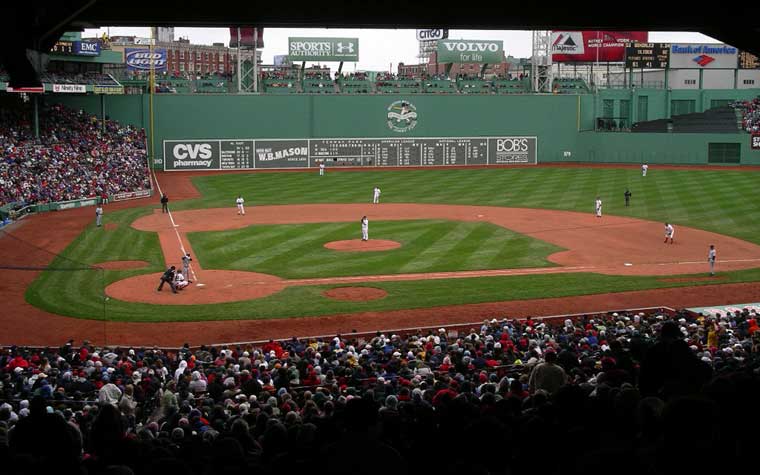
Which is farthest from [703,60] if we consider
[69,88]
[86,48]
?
[69,88]

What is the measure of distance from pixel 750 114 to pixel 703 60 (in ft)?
32.5

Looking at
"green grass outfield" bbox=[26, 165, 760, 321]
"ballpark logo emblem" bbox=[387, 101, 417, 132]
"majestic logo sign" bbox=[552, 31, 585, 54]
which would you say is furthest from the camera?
"majestic logo sign" bbox=[552, 31, 585, 54]

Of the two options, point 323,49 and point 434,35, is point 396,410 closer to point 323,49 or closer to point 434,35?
point 323,49

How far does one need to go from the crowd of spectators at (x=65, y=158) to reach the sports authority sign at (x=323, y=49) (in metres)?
18.1

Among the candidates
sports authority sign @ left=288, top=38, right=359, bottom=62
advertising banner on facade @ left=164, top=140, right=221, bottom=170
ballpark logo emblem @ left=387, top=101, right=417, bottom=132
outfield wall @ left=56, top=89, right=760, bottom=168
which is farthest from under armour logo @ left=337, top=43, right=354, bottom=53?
advertising banner on facade @ left=164, top=140, right=221, bottom=170

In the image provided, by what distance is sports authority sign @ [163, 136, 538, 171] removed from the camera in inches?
2672

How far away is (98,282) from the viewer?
28281 millimetres

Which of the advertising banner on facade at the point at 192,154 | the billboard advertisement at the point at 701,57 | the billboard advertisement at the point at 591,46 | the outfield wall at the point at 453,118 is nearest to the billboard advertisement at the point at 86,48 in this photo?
the outfield wall at the point at 453,118

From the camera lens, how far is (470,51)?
3342 inches

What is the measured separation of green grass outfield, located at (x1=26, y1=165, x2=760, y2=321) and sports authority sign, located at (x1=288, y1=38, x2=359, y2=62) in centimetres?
1592

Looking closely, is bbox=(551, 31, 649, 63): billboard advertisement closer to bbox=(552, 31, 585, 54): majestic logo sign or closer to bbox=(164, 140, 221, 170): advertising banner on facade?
bbox=(552, 31, 585, 54): majestic logo sign

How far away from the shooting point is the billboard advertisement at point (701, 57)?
81706mm

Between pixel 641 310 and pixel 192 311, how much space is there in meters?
13.5

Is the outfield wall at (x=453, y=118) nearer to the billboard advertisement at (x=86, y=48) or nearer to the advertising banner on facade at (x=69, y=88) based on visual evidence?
the billboard advertisement at (x=86, y=48)
